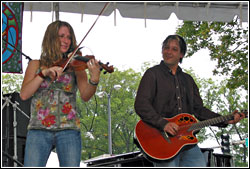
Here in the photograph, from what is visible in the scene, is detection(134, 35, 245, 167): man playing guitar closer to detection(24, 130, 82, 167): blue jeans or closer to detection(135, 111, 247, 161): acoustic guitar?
detection(135, 111, 247, 161): acoustic guitar

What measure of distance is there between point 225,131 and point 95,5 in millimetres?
34864

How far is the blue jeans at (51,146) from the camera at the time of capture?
11.5ft

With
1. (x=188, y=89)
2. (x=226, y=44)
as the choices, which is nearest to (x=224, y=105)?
(x=226, y=44)

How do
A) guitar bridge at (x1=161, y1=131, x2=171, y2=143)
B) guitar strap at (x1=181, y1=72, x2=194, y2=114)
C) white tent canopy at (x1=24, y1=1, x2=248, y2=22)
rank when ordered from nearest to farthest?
guitar bridge at (x1=161, y1=131, x2=171, y2=143)
guitar strap at (x1=181, y1=72, x2=194, y2=114)
white tent canopy at (x1=24, y1=1, x2=248, y2=22)

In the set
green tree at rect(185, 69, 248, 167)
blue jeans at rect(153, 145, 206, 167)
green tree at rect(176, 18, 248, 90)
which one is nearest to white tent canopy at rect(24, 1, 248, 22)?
blue jeans at rect(153, 145, 206, 167)

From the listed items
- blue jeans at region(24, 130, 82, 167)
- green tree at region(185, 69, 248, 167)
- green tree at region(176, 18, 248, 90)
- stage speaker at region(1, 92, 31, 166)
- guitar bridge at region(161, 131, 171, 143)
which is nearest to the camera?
blue jeans at region(24, 130, 82, 167)

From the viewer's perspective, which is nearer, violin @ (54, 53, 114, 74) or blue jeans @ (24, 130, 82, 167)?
blue jeans @ (24, 130, 82, 167)

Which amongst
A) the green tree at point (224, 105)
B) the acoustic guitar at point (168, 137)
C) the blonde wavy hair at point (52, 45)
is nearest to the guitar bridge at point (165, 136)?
the acoustic guitar at point (168, 137)

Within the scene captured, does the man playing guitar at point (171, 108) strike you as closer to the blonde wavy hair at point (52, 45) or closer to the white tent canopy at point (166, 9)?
the blonde wavy hair at point (52, 45)

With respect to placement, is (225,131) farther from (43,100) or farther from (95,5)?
(43,100)

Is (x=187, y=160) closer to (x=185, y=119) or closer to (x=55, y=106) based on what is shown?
(x=185, y=119)

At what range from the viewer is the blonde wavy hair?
12.5ft

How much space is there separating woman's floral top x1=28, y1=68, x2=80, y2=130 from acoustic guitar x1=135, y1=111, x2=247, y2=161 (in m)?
1.10

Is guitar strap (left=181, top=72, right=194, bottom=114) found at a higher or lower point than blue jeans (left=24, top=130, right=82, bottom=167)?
higher
